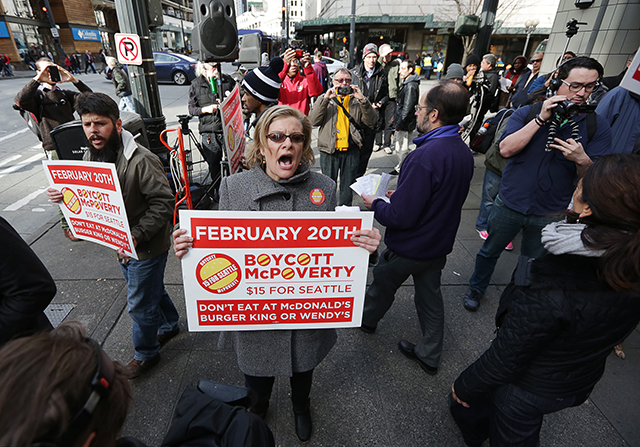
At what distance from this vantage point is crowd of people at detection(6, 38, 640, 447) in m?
0.87

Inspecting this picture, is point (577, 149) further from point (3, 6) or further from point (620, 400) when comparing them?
point (3, 6)

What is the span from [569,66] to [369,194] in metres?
1.86

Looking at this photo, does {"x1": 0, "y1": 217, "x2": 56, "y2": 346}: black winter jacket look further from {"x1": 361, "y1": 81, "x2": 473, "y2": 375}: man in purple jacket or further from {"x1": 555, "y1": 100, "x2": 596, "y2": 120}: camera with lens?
{"x1": 555, "y1": 100, "x2": 596, "y2": 120}: camera with lens

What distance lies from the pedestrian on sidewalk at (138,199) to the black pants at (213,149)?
10.6 ft

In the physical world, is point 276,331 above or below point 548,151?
below

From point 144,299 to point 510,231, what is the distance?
304cm

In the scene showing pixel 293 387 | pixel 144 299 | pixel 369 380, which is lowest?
pixel 369 380

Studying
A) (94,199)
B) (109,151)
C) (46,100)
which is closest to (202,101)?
(46,100)

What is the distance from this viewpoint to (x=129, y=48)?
4.77 m

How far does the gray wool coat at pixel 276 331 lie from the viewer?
185 cm

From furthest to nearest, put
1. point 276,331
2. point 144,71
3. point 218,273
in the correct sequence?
point 144,71 < point 276,331 < point 218,273

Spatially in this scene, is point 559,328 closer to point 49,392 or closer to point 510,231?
point 49,392

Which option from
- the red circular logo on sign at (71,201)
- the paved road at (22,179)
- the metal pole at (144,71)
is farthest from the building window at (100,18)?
the red circular logo on sign at (71,201)

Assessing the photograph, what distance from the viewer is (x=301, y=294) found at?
1.92 meters
